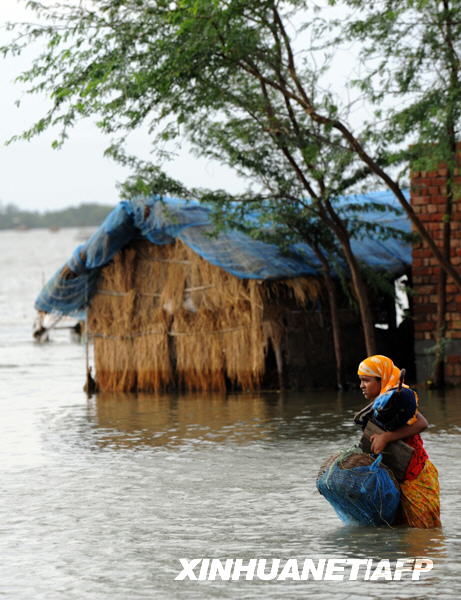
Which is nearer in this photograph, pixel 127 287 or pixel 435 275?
pixel 435 275

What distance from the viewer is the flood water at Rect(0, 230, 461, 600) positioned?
21.0ft

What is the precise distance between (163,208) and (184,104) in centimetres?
274

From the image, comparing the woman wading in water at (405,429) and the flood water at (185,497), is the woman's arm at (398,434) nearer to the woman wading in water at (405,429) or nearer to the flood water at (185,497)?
the woman wading in water at (405,429)

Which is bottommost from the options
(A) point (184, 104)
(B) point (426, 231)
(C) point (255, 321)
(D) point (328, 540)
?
(D) point (328, 540)

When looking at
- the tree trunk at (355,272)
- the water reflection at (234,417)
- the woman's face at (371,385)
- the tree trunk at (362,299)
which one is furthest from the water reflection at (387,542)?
the tree trunk at (362,299)

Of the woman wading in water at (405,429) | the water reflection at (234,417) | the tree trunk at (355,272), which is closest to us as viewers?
the woman wading in water at (405,429)

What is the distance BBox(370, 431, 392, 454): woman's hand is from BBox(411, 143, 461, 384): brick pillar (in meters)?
9.50

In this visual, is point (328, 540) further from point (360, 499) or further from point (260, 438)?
point (260, 438)

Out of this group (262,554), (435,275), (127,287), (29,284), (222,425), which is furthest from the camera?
(29,284)

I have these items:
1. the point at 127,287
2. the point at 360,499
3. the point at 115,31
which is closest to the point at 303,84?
the point at 115,31

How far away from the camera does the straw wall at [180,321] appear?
1731cm

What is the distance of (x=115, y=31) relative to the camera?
14.1 meters

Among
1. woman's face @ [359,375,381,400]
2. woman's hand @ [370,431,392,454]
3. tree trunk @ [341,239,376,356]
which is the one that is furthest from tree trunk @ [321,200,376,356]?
woman's hand @ [370,431,392,454]

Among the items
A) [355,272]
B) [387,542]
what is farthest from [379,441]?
[355,272]
